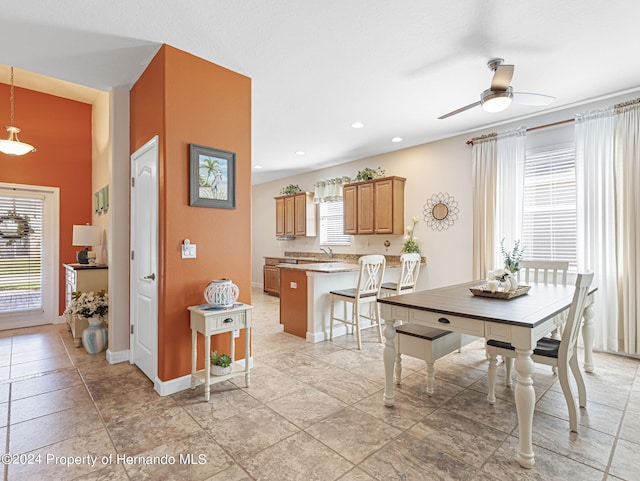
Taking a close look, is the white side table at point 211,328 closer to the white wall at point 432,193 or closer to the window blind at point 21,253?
the white wall at point 432,193

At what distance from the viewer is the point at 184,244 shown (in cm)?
270

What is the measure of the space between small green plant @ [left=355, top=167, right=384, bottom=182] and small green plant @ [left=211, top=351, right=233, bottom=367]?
4.08 m

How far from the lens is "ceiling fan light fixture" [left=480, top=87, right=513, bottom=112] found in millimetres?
2709

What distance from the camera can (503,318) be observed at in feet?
6.26

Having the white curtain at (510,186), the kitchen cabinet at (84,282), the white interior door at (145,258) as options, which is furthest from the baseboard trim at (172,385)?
the white curtain at (510,186)

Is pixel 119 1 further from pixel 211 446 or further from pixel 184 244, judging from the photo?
pixel 211 446

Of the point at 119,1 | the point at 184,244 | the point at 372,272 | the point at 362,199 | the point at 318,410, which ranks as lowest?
the point at 318,410

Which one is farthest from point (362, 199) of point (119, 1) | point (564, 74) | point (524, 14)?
point (119, 1)

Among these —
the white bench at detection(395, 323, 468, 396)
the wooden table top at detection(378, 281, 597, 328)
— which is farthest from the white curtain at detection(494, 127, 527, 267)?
the white bench at detection(395, 323, 468, 396)

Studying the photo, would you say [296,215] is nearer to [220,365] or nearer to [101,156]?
[101,156]

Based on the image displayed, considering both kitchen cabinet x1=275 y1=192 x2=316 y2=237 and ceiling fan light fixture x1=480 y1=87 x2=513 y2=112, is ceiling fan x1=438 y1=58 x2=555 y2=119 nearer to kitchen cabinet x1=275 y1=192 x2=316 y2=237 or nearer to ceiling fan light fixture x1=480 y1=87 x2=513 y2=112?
ceiling fan light fixture x1=480 y1=87 x2=513 y2=112

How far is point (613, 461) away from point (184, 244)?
121 inches

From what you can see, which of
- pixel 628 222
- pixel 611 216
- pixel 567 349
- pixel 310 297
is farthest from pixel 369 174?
pixel 567 349

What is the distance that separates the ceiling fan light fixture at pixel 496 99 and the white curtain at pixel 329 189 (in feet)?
12.4
